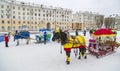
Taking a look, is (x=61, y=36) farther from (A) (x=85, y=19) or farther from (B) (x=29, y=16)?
(A) (x=85, y=19)

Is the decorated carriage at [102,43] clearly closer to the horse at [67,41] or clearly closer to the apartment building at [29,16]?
the horse at [67,41]

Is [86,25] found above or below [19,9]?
below

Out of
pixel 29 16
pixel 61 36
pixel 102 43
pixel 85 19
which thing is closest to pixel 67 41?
pixel 61 36

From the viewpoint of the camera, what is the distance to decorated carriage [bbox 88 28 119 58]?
8.32m

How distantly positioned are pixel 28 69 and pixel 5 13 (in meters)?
41.8

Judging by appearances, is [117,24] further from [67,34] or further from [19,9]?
[67,34]

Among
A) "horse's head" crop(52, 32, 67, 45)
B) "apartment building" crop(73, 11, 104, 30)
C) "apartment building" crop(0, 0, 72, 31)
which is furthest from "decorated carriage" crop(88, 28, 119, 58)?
"apartment building" crop(73, 11, 104, 30)

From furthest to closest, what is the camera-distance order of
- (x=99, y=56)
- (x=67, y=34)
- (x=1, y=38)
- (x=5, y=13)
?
(x=5, y=13)
(x=1, y=38)
(x=99, y=56)
(x=67, y=34)

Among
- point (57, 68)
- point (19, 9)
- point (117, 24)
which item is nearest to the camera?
point (57, 68)

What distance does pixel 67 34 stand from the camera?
6.88 meters

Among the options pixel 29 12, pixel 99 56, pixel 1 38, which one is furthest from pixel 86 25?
pixel 99 56

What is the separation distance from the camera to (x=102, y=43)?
8609 mm

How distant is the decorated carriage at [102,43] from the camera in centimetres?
832

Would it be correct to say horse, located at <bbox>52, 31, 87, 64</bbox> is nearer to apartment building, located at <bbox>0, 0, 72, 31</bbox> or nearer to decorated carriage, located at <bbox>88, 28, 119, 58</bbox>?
decorated carriage, located at <bbox>88, 28, 119, 58</bbox>
